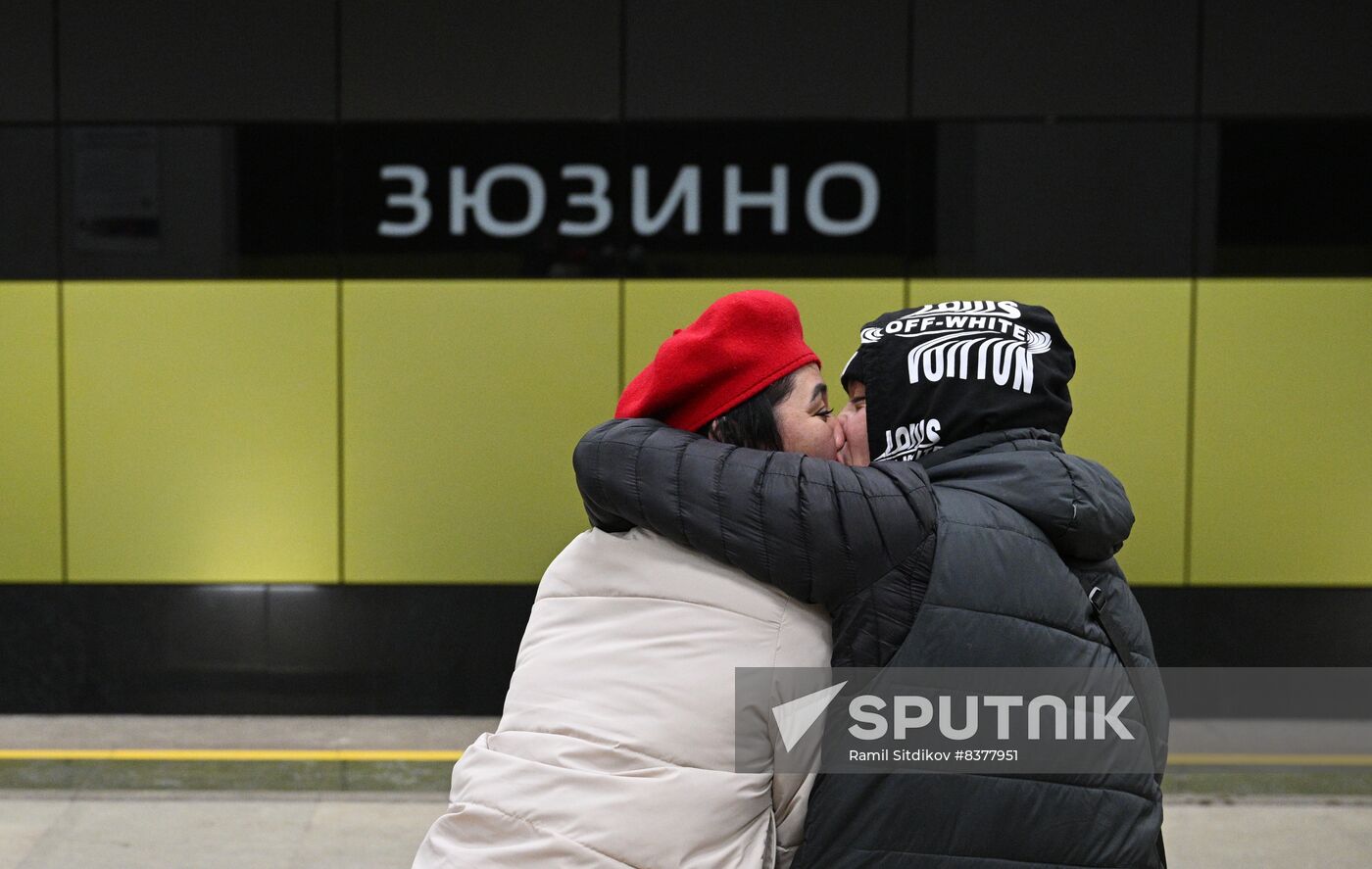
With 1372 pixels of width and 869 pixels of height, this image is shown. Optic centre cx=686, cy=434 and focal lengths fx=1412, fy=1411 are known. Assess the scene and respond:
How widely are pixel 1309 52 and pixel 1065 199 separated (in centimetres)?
132

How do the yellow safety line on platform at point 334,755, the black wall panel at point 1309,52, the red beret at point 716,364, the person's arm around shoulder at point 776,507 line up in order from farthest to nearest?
the black wall panel at point 1309,52
the yellow safety line on platform at point 334,755
the red beret at point 716,364
the person's arm around shoulder at point 776,507

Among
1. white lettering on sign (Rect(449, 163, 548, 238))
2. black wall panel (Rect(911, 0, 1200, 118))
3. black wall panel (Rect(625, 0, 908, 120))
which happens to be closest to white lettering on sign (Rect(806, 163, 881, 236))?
black wall panel (Rect(625, 0, 908, 120))

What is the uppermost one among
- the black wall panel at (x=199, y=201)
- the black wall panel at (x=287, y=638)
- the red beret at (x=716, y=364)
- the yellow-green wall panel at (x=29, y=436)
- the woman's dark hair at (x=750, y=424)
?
the black wall panel at (x=199, y=201)

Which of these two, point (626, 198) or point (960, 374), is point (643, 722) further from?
point (626, 198)

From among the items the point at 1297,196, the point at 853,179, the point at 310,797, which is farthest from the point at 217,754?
the point at 1297,196

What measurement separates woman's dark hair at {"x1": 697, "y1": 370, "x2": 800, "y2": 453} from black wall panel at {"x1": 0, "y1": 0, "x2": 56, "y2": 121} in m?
6.12

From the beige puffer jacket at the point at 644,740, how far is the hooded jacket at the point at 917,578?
5cm

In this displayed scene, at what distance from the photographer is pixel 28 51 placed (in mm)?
6738

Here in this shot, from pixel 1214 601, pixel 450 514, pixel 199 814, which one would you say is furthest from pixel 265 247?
pixel 1214 601

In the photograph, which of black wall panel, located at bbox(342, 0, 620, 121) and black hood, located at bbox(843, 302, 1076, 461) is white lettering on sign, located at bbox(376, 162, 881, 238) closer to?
black wall panel, located at bbox(342, 0, 620, 121)

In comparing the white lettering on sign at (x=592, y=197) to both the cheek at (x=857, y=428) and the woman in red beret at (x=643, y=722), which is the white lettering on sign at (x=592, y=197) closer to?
the cheek at (x=857, y=428)

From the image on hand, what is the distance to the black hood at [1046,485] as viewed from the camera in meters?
1.57

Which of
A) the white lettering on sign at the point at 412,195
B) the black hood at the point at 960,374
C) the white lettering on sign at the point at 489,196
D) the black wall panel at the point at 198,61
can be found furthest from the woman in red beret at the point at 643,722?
the black wall panel at the point at 198,61

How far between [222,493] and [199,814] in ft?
6.07
